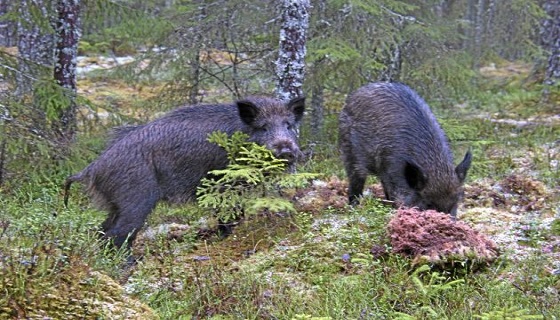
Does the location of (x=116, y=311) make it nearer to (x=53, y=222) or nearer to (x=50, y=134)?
(x=53, y=222)

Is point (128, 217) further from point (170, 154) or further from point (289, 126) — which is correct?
point (289, 126)

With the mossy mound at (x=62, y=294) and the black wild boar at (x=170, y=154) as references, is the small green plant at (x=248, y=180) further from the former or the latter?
the mossy mound at (x=62, y=294)

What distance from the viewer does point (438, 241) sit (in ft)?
19.4

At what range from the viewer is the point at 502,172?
1078 centimetres

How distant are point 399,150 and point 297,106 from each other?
1.33 meters

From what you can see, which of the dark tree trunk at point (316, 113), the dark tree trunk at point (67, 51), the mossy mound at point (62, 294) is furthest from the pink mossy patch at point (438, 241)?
the dark tree trunk at point (316, 113)

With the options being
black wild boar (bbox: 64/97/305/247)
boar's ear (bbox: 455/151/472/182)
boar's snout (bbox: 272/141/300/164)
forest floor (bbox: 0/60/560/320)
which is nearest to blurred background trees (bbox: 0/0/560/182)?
forest floor (bbox: 0/60/560/320)

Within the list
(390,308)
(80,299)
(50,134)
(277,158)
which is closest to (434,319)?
(390,308)

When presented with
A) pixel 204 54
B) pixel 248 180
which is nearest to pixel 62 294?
pixel 248 180

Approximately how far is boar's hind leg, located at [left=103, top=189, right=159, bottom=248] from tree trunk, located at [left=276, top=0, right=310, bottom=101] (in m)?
2.63

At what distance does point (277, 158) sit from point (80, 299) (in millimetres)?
3187

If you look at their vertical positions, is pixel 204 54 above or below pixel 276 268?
above

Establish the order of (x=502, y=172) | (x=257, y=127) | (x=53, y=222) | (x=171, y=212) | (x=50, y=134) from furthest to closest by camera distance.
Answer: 1. (x=502, y=172)
2. (x=50, y=134)
3. (x=171, y=212)
4. (x=257, y=127)
5. (x=53, y=222)

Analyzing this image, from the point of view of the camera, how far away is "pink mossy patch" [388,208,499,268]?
5.75m
